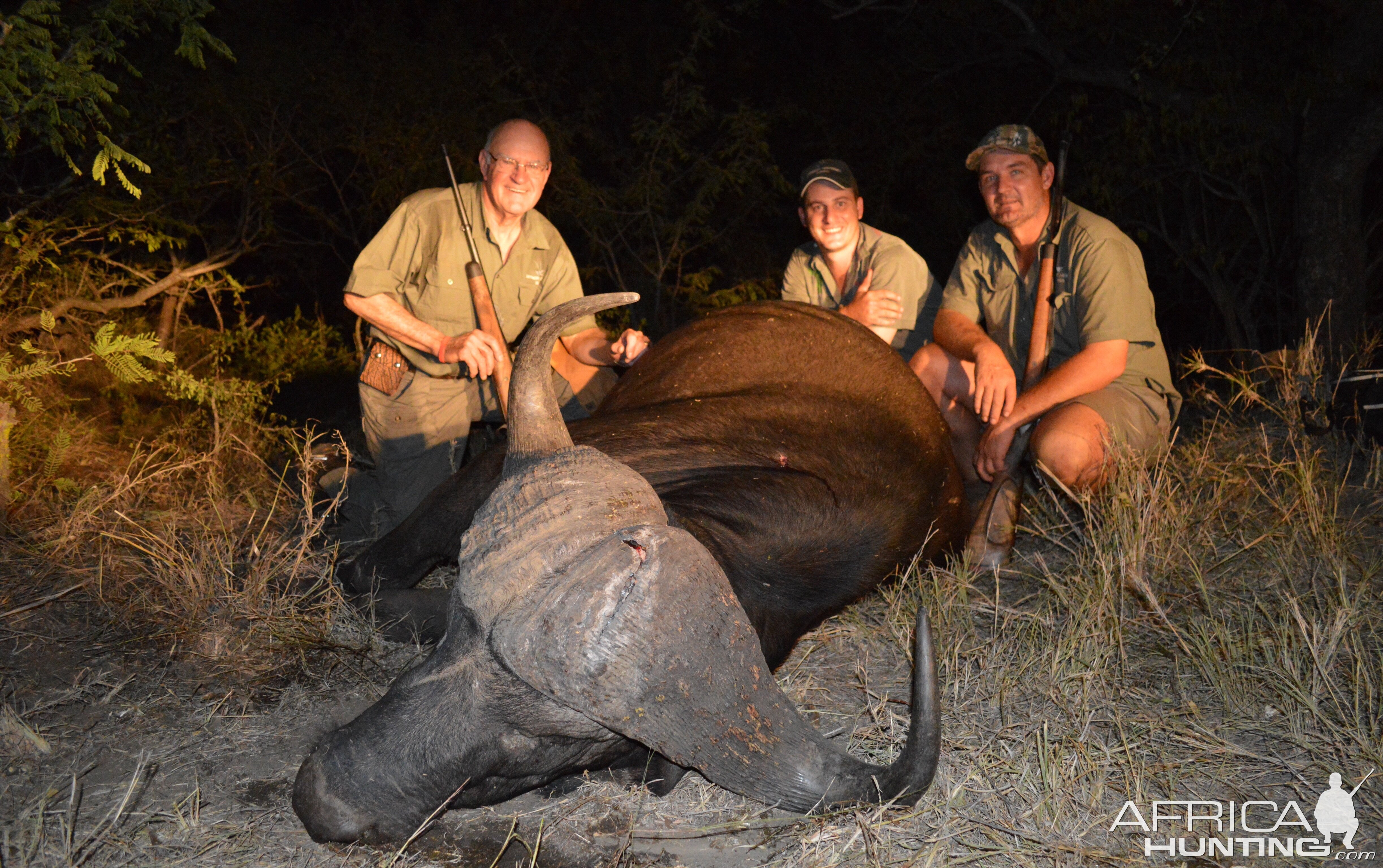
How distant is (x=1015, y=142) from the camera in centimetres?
484

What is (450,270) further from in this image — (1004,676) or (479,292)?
(1004,676)

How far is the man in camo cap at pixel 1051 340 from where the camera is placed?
179 inches

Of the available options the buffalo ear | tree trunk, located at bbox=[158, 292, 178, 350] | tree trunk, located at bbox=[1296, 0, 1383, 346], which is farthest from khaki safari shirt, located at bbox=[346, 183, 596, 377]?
tree trunk, located at bbox=[1296, 0, 1383, 346]

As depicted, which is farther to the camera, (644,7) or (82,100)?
(644,7)

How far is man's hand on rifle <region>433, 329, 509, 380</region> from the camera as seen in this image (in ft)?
14.3

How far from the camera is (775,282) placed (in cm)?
1033

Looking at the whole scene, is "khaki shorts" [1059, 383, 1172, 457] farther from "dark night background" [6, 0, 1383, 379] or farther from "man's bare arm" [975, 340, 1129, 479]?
"dark night background" [6, 0, 1383, 379]

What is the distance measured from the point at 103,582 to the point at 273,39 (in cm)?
553

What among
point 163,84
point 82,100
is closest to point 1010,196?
point 82,100

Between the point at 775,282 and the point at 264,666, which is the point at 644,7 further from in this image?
the point at 264,666

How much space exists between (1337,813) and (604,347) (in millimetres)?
3528

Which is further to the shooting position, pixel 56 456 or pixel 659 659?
pixel 56 456

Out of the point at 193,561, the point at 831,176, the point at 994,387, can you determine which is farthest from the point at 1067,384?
the point at 193,561

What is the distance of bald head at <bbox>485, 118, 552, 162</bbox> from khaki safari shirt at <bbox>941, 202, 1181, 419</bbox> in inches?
83.8
